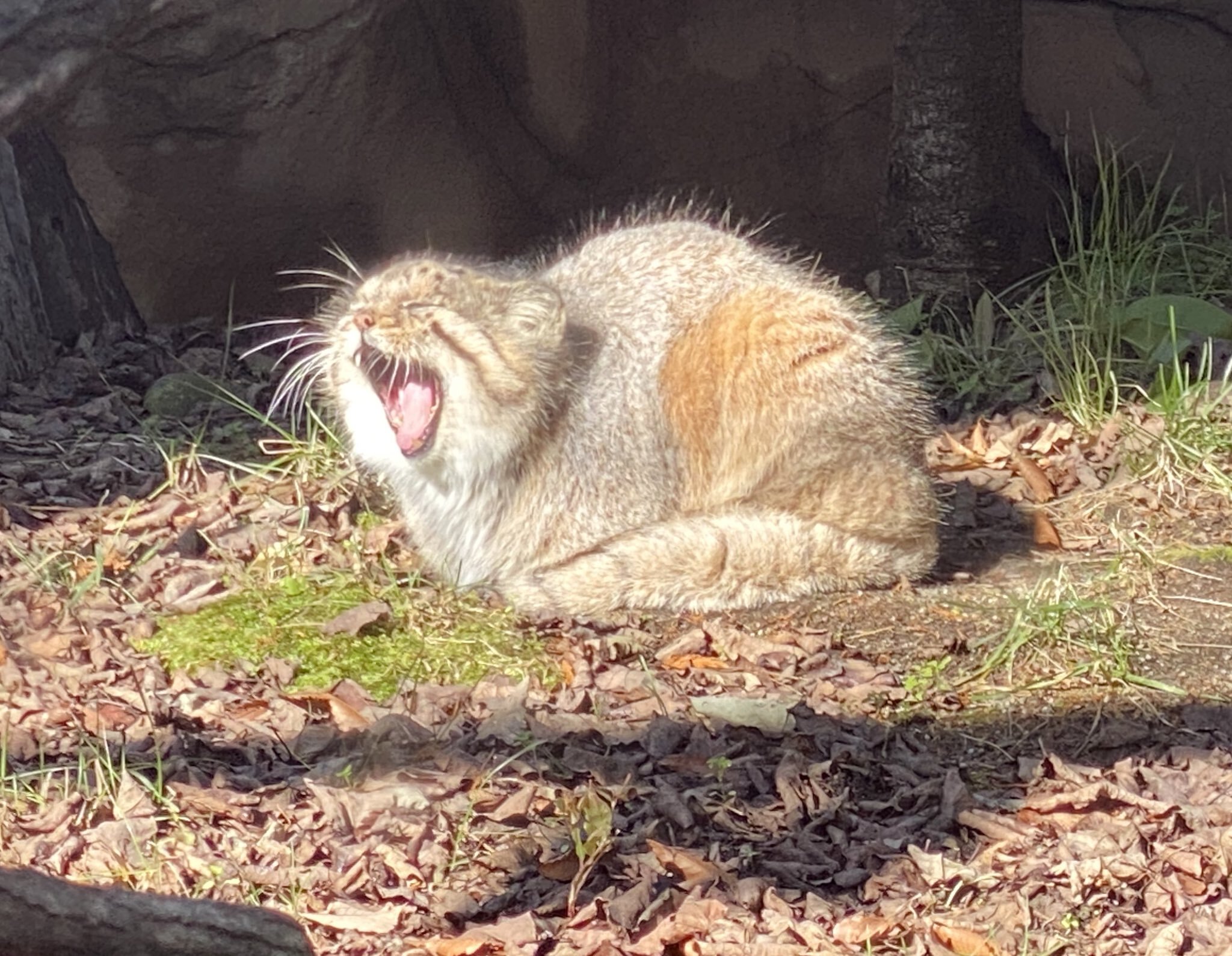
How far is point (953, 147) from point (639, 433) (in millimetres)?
→ 2813

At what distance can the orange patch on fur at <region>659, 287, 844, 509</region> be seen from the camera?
553 cm

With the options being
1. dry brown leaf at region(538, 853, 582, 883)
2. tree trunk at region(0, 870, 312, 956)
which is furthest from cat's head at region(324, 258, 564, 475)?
tree trunk at region(0, 870, 312, 956)

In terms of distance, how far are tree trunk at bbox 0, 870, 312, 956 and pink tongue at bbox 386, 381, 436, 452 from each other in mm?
2623

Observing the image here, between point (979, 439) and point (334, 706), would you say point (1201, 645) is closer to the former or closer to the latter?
point (979, 439)

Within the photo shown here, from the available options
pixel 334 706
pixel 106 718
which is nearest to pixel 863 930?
pixel 334 706

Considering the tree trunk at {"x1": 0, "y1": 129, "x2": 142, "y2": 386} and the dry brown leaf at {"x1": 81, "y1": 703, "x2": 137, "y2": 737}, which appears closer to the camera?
the dry brown leaf at {"x1": 81, "y1": 703, "x2": 137, "y2": 737}

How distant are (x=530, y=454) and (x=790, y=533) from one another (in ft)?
2.76

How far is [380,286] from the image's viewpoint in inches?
206

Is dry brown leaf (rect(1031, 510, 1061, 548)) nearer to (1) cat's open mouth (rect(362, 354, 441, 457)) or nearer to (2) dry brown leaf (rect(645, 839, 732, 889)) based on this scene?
(1) cat's open mouth (rect(362, 354, 441, 457))

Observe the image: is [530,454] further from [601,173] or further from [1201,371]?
[601,173]

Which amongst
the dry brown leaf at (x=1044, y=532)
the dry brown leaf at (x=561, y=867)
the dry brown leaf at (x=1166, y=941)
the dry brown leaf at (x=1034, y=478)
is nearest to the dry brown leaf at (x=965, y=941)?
the dry brown leaf at (x=1166, y=941)

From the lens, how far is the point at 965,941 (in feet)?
12.1

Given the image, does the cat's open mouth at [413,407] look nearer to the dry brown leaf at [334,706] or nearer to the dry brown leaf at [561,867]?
the dry brown leaf at [334,706]

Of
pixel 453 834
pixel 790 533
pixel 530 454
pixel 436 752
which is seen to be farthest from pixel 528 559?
pixel 453 834
